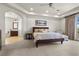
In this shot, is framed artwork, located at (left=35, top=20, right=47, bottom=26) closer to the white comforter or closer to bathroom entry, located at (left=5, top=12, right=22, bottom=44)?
the white comforter

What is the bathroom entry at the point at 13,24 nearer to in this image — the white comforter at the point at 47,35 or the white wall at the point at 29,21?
the white wall at the point at 29,21

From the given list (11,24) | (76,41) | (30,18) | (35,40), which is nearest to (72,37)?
(76,41)

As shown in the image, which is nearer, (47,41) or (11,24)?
(11,24)

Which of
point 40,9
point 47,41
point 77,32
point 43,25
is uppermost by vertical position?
point 40,9

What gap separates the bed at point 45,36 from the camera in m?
4.41

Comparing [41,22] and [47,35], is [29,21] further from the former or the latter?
[47,35]

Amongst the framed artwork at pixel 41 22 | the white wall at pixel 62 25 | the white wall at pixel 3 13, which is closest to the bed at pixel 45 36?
the framed artwork at pixel 41 22

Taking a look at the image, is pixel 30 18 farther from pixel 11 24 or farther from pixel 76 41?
pixel 76 41

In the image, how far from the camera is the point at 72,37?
15.1ft

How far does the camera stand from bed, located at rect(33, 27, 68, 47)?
441cm

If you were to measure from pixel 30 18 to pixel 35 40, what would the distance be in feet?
3.94

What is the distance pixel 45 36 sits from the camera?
16.3 feet

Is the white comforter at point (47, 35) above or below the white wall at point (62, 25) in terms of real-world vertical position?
below

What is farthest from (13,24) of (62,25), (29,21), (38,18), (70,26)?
(70,26)
